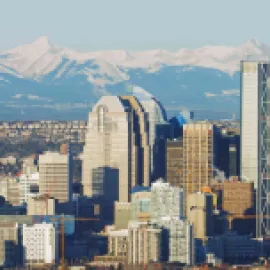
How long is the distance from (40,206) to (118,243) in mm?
6334

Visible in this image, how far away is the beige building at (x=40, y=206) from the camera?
52156 millimetres

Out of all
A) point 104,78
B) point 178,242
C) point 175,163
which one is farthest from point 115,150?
point 104,78

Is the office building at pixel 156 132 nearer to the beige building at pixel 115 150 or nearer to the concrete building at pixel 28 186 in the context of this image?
the beige building at pixel 115 150

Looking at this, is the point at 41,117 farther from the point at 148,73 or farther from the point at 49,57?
the point at 49,57

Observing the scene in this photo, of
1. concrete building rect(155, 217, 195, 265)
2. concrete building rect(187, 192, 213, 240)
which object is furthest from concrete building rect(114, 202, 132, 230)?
concrete building rect(155, 217, 195, 265)

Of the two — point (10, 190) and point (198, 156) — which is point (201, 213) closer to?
point (198, 156)

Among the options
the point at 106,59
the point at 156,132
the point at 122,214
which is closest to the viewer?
the point at 122,214

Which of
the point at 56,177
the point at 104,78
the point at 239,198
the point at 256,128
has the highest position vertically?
the point at 104,78

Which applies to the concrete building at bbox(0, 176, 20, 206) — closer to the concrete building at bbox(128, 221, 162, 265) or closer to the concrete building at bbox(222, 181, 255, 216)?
the concrete building at bbox(222, 181, 255, 216)

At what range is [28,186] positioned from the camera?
2286 inches

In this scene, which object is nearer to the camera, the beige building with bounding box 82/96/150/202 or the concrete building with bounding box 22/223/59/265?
the concrete building with bounding box 22/223/59/265

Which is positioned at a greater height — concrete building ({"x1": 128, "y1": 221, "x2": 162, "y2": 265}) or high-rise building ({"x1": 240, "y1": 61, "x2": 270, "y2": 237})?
high-rise building ({"x1": 240, "y1": 61, "x2": 270, "y2": 237})

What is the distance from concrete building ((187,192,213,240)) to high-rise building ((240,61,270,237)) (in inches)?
89.4

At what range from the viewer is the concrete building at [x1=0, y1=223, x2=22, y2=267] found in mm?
45312
